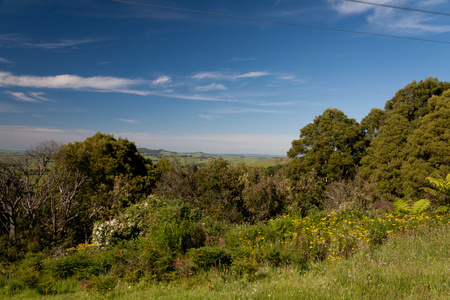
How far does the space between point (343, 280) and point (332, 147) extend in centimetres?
2591

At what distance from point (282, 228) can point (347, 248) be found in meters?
1.71

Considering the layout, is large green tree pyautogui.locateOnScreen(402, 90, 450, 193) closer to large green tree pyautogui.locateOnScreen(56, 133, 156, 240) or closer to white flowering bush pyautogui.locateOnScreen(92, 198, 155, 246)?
white flowering bush pyautogui.locateOnScreen(92, 198, 155, 246)

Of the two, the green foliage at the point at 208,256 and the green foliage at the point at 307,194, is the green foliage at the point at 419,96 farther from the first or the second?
the green foliage at the point at 208,256

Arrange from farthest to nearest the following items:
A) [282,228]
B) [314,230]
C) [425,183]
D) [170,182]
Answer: [170,182] < [425,183] < [282,228] < [314,230]

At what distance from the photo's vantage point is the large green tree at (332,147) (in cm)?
2661

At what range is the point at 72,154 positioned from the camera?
23.9 metres

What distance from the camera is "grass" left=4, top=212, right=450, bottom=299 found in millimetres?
3301

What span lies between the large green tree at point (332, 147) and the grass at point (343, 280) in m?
21.6

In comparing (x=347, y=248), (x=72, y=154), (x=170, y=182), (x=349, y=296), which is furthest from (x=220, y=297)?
(x=72, y=154)

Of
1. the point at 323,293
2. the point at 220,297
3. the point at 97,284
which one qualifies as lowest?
the point at 97,284

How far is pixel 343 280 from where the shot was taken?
12.2 feet

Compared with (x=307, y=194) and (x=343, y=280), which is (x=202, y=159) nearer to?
(x=307, y=194)

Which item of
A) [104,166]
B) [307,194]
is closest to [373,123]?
[307,194]

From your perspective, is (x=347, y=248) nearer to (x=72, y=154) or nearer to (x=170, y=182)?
(x=170, y=182)
